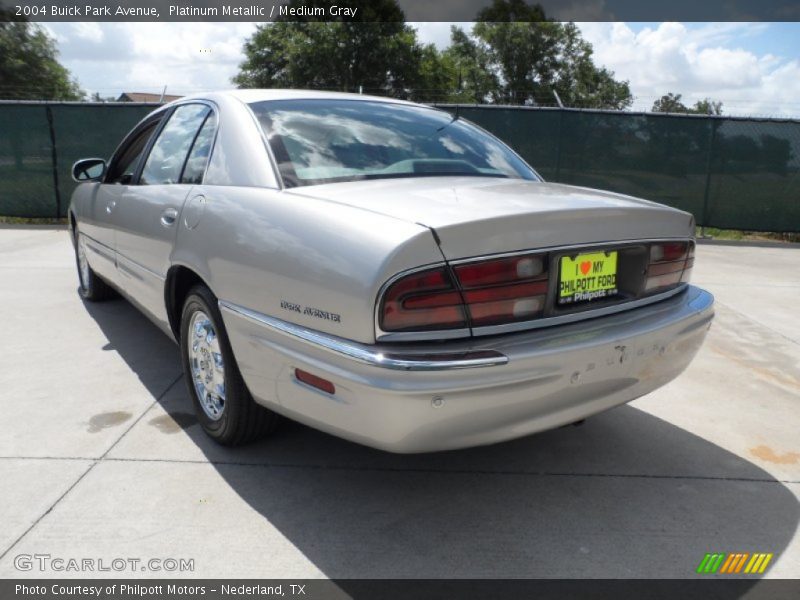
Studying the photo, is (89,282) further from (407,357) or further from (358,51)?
(358,51)

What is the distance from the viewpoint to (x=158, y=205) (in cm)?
336

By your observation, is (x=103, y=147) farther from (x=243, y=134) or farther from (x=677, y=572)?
(x=677, y=572)

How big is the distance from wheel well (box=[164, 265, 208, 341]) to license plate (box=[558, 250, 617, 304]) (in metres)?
1.56

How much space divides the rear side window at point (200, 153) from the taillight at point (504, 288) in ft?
5.00

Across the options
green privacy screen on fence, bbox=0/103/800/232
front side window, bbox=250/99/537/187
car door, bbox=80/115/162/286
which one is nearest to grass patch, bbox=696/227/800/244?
green privacy screen on fence, bbox=0/103/800/232

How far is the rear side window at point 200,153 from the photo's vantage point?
3.10m

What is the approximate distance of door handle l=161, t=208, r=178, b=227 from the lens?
123 inches

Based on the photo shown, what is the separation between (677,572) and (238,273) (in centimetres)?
183

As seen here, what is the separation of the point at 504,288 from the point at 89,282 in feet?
14.4

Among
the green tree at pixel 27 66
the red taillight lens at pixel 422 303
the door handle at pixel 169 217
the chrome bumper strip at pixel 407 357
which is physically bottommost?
the chrome bumper strip at pixel 407 357

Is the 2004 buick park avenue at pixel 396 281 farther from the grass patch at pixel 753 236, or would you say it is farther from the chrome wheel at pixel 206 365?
the grass patch at pixel 753 236

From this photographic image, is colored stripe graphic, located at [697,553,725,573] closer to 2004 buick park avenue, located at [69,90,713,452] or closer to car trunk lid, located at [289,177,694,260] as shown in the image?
2004 buick park avenue, located at [69,90,713,452]

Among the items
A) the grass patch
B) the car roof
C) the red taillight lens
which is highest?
the car roof

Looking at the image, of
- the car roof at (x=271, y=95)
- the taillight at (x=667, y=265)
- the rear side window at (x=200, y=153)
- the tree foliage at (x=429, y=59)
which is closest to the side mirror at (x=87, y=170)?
the car roof at (x=271, y=95)
